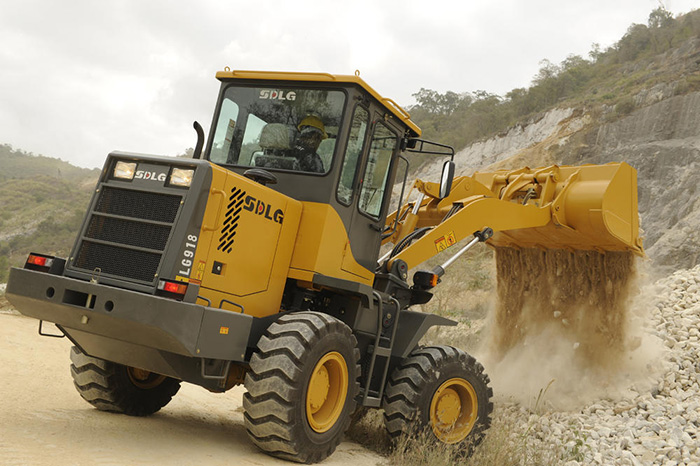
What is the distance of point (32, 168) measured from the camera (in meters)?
82.1

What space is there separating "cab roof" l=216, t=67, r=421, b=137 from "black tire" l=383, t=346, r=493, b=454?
2.47 metres

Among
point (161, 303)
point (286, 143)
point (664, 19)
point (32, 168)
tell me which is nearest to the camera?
point (161, 303)

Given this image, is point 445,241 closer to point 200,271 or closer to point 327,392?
point 327,392

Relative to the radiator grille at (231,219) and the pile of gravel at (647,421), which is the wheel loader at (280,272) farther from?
the pile of gravel at (647,421)

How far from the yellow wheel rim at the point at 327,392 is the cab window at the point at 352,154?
1.48m

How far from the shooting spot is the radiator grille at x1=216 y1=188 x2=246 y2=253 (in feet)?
17.0

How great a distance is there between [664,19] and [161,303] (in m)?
45.9

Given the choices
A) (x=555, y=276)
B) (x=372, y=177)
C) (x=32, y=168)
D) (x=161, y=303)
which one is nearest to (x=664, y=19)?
(x=555, y=276)

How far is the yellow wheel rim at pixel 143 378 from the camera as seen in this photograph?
21.1 feet

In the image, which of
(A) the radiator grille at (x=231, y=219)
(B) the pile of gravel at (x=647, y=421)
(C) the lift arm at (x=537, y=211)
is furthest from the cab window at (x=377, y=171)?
(B) the pile of gravel at (x=647, y=421)

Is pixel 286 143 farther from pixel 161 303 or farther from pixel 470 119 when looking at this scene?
pixel 470 119

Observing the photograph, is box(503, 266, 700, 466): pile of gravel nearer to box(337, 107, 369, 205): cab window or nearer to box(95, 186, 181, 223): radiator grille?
box(337, 107, 369, 205): cab window

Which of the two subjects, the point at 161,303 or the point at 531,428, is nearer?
the point at 161,303

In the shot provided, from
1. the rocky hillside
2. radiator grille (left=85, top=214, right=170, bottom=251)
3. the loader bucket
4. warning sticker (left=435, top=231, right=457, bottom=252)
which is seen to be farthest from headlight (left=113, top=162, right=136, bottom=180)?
the rocky hillside
